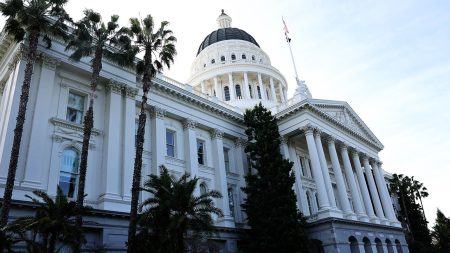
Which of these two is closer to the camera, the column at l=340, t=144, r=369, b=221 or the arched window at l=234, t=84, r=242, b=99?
the column at l=340, t=144, r=369, b=221

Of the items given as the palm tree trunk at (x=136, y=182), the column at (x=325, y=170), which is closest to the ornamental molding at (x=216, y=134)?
the column at (x=325, y=170)

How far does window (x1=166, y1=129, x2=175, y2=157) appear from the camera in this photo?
29.2 metres

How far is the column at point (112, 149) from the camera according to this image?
2103cm

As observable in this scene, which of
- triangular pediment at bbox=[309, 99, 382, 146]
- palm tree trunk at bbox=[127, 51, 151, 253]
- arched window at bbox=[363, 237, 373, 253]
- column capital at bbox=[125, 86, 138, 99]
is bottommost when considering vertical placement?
arched window at bbox=[363, 237, 373, 253]

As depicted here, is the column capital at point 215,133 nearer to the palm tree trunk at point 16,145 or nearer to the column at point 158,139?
the column at point 158,139

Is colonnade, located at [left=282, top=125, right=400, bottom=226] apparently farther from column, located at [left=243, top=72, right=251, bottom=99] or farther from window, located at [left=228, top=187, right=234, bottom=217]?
column, located at [left=243, top=72, right=251, bottom=99]

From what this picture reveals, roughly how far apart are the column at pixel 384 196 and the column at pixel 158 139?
2712 centimetres

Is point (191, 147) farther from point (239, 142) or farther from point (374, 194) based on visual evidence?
point (374, 194)

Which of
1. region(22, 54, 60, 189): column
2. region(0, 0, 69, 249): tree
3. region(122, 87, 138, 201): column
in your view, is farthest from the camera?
region(122, 87, 138, 201): column

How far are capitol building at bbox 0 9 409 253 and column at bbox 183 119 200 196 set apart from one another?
0.08m

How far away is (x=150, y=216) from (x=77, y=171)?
668 centimetres

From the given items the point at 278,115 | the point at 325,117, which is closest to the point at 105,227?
the point at 278,115

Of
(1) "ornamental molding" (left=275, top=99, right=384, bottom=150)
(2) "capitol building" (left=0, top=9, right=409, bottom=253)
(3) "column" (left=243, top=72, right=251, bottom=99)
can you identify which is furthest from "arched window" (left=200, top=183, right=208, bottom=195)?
(3) "column" (left=243, top=72, right=251, bottom=99)

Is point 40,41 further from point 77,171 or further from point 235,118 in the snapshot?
point 235,118
